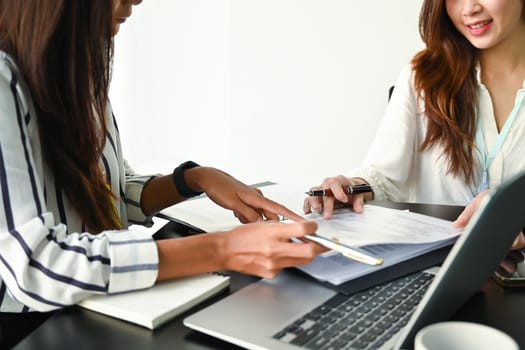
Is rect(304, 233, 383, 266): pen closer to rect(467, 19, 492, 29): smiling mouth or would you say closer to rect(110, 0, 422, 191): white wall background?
rect(467, 19, 492, 29): smiling mouth

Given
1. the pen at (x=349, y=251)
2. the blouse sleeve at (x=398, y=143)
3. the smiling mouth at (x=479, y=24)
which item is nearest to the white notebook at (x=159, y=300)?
the pen at (x=349, y=251)

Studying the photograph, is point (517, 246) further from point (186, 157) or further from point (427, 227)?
point (186, 157)

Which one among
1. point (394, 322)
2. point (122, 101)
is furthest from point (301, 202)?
point (122, 101)

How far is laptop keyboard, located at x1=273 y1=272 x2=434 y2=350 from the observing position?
61cm

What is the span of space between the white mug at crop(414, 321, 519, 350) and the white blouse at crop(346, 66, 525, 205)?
0.86 metres

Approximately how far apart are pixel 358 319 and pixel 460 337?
0.15 m

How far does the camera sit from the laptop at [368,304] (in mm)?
549

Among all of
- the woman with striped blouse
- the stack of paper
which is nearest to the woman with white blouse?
the stack of paper

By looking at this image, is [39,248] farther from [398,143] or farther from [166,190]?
[398,143]

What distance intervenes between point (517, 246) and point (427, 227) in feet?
0.47

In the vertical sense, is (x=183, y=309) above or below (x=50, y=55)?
below

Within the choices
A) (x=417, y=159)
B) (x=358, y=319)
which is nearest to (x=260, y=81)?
(x=417, y=159)

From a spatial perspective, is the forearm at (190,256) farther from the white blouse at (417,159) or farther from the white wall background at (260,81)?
the white wall background at (260,81)

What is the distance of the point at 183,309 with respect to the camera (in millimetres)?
710
